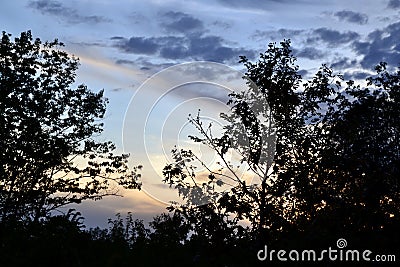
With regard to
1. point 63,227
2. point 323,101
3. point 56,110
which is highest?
point 56,110

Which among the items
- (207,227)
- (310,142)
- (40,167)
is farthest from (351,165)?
(40,167)

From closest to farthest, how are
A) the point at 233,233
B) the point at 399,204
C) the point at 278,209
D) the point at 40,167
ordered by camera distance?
the point at 233,233 → the point at 278,209 → the point at 399,204 → the point at 40,167

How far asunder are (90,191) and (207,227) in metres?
19.3

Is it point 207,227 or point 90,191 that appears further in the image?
point 90,191

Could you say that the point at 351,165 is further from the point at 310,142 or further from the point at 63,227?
the point at 63,227

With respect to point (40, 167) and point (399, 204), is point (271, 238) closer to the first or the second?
point (399, 204)

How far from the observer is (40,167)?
28.4 m

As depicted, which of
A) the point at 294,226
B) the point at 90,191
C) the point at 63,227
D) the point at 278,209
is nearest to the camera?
the point at 63,227

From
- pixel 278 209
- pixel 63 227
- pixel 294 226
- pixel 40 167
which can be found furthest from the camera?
pixel 40 167

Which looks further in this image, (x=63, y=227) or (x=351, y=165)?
(x=351, y=165)

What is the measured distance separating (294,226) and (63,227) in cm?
650

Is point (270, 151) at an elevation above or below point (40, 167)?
below

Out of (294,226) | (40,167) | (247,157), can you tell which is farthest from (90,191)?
(294,226)

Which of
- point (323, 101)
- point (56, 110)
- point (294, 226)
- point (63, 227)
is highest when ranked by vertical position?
point (56, 110)
